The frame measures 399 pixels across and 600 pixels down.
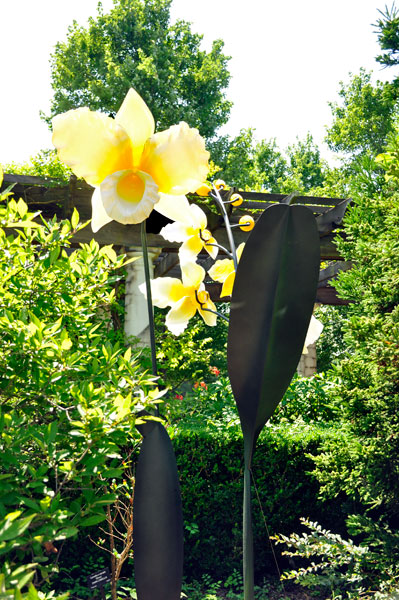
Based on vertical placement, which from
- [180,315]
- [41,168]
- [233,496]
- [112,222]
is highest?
[41,168]

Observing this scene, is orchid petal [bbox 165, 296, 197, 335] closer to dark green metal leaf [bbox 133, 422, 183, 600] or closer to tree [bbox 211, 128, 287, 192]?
dark green metal leaf [bbox 133, 422, 183, 600]

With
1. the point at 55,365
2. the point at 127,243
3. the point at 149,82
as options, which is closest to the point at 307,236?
the point at 55,365

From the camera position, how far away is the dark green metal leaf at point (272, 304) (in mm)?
926

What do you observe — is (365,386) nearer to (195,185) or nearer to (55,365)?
(55,365)

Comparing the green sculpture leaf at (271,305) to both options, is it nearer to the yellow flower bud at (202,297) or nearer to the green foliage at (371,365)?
the yellow flower bud at (202,297)

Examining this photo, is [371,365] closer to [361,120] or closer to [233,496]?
[233,496]

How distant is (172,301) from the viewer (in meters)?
1.26

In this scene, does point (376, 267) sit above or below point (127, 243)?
below

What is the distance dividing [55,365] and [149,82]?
48.4ft

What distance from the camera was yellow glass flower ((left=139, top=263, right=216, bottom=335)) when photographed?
122 centimetres

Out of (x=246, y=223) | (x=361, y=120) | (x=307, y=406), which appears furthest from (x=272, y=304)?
(x=361, y=120)

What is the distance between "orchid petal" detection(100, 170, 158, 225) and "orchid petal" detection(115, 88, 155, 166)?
0.06 metres

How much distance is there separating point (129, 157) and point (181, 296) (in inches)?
14.6

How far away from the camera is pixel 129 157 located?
1.00 metres
